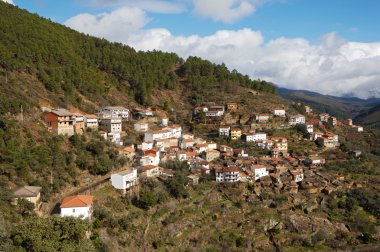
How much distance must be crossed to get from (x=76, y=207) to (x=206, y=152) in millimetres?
23683

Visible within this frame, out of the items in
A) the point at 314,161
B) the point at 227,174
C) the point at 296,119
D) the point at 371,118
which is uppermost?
the point at 296,119

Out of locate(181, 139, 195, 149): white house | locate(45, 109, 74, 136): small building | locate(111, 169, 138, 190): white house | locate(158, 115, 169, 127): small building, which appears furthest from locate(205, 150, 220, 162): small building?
locate(45, 109, 74, 136): small building

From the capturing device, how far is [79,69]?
5841cm

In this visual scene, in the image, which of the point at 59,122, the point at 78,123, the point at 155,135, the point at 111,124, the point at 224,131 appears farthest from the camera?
the point at 224,131

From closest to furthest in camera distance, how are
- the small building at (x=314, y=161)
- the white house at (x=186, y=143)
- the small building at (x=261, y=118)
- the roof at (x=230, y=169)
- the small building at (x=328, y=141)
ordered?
the roof at (x=230, y=169), the small building at (x=314, y=161), the white house at (x=186, y=143), the small building at (x=328, y=141), the small building at (x=261, y=118)

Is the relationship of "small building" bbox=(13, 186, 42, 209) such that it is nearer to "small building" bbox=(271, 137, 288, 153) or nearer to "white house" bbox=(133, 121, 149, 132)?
"white house" bbox=(133, 121, 149, 132)

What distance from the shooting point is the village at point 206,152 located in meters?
37.7

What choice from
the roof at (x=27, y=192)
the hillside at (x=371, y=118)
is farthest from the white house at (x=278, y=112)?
the hillside at (x=371, y=118)

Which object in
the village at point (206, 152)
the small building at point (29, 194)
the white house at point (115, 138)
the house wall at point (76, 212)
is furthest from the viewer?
the white house at point (115, 138)

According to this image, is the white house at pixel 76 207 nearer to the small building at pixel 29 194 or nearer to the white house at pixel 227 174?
the small building at pixel 29 194

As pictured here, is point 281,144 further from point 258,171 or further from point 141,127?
point 141,127

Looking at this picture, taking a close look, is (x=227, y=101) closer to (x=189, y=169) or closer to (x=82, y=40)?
(x=189, y=169)

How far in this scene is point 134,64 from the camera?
71.8 meters

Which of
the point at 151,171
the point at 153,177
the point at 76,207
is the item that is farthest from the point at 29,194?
the point at 151,171
